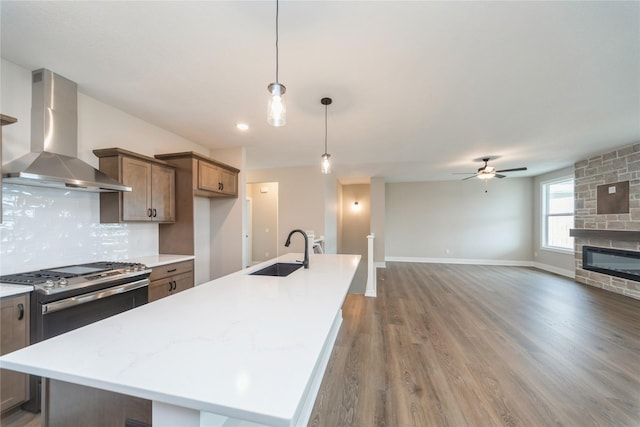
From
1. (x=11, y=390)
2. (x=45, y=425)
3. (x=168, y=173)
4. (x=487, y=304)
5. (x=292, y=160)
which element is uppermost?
(x=292, y=160)

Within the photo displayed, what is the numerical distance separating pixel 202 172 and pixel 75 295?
183 centimetres

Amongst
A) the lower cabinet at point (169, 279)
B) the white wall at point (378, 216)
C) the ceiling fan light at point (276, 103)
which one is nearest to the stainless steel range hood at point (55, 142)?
the lower cabinet at point (169, 279)

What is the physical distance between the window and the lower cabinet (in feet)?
25.7

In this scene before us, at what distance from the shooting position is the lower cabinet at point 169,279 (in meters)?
2.48

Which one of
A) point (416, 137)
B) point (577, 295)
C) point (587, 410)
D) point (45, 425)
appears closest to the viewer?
point (45, 425)

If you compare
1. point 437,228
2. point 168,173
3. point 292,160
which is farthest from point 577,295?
point 168,173

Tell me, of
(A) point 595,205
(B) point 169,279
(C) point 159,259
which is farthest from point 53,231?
(A) point 595,205

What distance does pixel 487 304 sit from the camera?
12.7 feet

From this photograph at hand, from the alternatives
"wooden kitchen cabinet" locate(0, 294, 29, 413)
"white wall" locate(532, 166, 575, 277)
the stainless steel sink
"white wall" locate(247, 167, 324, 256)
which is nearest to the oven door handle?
"wooden kitchen cabinet" locate(0, 294, 29, 413)

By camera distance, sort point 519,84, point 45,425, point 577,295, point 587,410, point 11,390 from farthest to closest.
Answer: point 577,295
point 519,84
point 587,410
point 11,390
point 45,425

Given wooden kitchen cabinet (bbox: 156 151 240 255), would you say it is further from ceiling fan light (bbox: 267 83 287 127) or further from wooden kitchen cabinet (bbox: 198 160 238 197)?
ceiling fan light (bbox: 267 83 287 127)

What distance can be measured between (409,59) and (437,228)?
665 centimetres

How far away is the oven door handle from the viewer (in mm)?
1646

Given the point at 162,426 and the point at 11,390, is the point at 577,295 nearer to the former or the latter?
the point at 162,426
